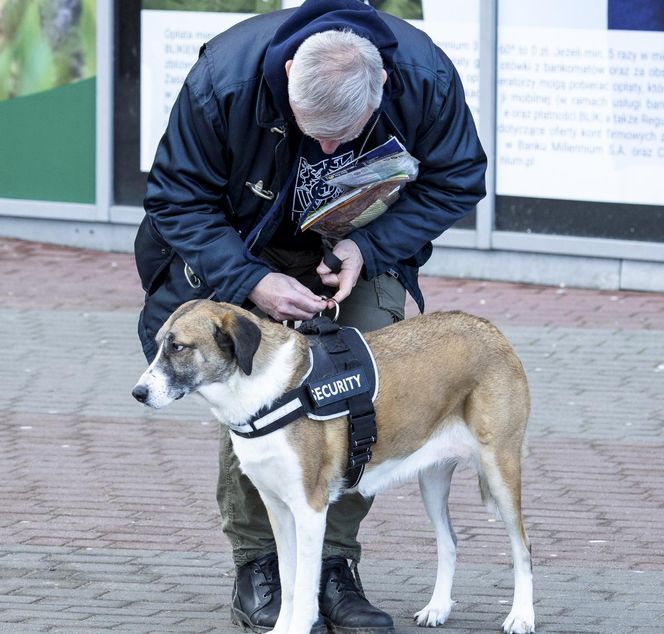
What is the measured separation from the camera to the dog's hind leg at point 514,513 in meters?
4.80

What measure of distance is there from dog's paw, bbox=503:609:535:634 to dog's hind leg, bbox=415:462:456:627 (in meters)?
0.24

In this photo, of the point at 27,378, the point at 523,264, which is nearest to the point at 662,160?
the point at 523,264

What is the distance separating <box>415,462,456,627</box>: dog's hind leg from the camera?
16.6ft

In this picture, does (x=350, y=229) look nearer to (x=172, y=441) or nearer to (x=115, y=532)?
(x=115, y=532)

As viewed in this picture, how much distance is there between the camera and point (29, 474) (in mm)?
6887

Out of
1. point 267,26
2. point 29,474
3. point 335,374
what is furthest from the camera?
point 29,474

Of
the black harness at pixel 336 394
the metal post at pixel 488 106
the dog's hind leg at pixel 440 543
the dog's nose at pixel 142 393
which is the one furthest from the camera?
the metal post at pixel 488 106

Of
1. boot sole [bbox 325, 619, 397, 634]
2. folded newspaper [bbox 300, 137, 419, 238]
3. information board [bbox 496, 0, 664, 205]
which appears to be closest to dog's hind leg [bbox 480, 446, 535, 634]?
boot sole [bbox 325, 619, 397, 634]

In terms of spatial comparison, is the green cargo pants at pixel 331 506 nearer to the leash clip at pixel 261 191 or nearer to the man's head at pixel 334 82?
the leash clip at pixel 261 191

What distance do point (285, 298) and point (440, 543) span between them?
1.05 meters

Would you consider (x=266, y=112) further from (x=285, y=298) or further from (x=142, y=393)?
(x=142, y=393)

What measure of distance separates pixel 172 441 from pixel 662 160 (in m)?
4.81

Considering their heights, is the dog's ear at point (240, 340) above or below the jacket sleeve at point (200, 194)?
below

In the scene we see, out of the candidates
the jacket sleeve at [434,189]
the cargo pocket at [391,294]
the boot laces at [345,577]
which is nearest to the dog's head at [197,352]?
the jacket sleeve at [434,189]
